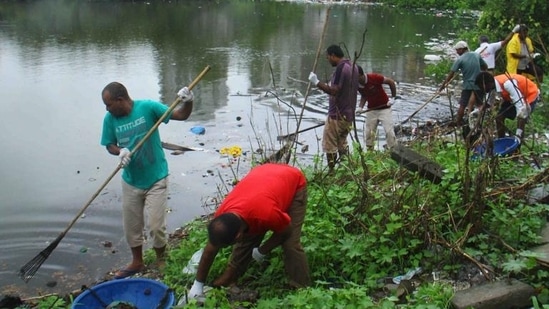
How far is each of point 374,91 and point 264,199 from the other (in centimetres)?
408

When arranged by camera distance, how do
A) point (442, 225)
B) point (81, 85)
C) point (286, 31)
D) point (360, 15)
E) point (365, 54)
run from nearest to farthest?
point (442, 225)
point (81, 85)
point (365, 54)
point (286, 31)
point (360, 15)

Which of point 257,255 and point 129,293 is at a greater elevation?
point 257,255

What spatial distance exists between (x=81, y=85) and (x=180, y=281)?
931 centimetres

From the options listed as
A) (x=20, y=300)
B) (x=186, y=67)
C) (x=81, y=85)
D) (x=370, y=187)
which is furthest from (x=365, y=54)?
(x=20, y=300)

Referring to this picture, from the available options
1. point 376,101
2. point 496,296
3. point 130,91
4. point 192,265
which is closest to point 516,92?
point 376,101

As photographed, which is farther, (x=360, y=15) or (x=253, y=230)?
(x=360, y=15)

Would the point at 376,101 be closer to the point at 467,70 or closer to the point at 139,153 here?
the point at 467,70

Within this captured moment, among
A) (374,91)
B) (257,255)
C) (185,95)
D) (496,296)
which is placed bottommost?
(257,255)

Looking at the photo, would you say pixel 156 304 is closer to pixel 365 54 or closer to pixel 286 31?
pixel 365 54

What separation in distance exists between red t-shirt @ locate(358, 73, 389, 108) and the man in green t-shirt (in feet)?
10.4

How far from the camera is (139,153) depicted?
15.1ft

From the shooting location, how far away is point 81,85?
12680 mm

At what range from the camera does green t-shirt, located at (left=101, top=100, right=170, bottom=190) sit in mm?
4590

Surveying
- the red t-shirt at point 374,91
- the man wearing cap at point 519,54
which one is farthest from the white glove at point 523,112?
the man wearing cap at point 519,54
